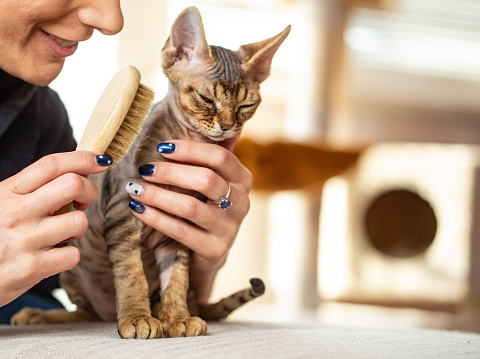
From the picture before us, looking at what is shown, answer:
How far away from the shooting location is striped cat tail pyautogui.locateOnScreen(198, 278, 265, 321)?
105cm

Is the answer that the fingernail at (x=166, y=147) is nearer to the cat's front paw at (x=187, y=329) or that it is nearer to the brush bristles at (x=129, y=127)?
the brush bristles at (x=129, y=127)

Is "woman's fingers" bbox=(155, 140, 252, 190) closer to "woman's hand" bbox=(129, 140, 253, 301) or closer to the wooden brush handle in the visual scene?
"woman's hand" bbox=(129, 140, 253, 301)

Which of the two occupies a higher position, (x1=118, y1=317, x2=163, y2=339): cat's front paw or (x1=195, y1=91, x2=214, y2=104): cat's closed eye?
(x1=195, y1=91, x2=214, y2=104): cat's closed eye

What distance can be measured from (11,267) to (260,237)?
3.55 metres

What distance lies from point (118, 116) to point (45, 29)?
0.25 meters

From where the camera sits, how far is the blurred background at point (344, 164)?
3061mm

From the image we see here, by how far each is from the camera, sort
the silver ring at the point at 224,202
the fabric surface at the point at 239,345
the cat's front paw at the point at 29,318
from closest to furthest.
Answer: the fabric surface at the point at 239,345
the silver ring at the point at 224,202
the cat's front paw at the point at 29,318

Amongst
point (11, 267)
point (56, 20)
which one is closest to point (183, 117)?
point (56, 20)

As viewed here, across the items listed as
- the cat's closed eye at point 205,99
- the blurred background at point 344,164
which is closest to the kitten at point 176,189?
the cat's closed eye at point 205,99

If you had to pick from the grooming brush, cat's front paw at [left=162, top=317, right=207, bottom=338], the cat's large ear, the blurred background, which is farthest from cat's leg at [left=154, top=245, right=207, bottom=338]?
the blurred background

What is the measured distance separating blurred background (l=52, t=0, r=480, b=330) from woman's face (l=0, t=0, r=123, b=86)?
4.93 feet

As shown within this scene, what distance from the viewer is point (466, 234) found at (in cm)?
402

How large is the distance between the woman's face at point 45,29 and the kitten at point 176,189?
0.13 metres

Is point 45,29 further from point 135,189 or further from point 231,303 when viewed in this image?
point 231,303
